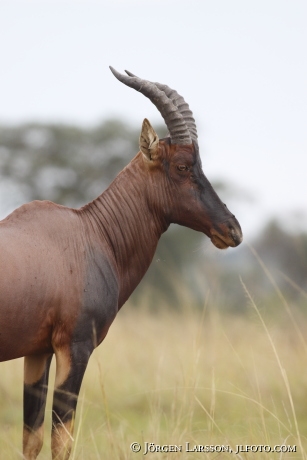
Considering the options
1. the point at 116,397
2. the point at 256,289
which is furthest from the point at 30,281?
the point at 256,289

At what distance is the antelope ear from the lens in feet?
18.5

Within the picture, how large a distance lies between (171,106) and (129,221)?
888 millimetres

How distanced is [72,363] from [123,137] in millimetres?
22634

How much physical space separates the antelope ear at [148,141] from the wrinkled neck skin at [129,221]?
113 millimetres

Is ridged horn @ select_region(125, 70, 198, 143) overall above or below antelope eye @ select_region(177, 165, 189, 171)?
above

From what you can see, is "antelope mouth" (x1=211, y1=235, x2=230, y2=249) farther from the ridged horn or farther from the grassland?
the ridged horn

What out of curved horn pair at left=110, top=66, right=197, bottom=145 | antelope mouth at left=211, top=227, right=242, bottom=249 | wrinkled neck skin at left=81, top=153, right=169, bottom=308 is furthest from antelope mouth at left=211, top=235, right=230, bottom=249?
curved horn pair at left=110, top=66, right=197, bottom=145

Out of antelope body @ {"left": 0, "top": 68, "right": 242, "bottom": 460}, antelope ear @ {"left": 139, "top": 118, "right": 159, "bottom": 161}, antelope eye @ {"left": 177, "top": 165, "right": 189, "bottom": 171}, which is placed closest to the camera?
antelope body @ {"left": 0, "top": 68, "right": 242, "bottom": 460}

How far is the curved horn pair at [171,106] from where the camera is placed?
18.5ft

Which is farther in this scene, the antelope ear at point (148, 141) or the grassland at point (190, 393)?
the grassland at point (190, 393)

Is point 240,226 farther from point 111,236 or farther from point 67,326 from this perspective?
point 67,326

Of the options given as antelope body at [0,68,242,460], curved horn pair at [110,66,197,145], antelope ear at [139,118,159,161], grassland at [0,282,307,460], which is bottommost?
grassland at [0,282,307,460]

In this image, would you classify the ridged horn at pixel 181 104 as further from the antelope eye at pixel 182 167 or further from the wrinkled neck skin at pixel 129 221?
the wrinkled neck skin at pixel 129 221

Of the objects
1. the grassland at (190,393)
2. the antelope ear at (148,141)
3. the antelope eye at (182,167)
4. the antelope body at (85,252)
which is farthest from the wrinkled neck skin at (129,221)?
the grassland at (190,393)
